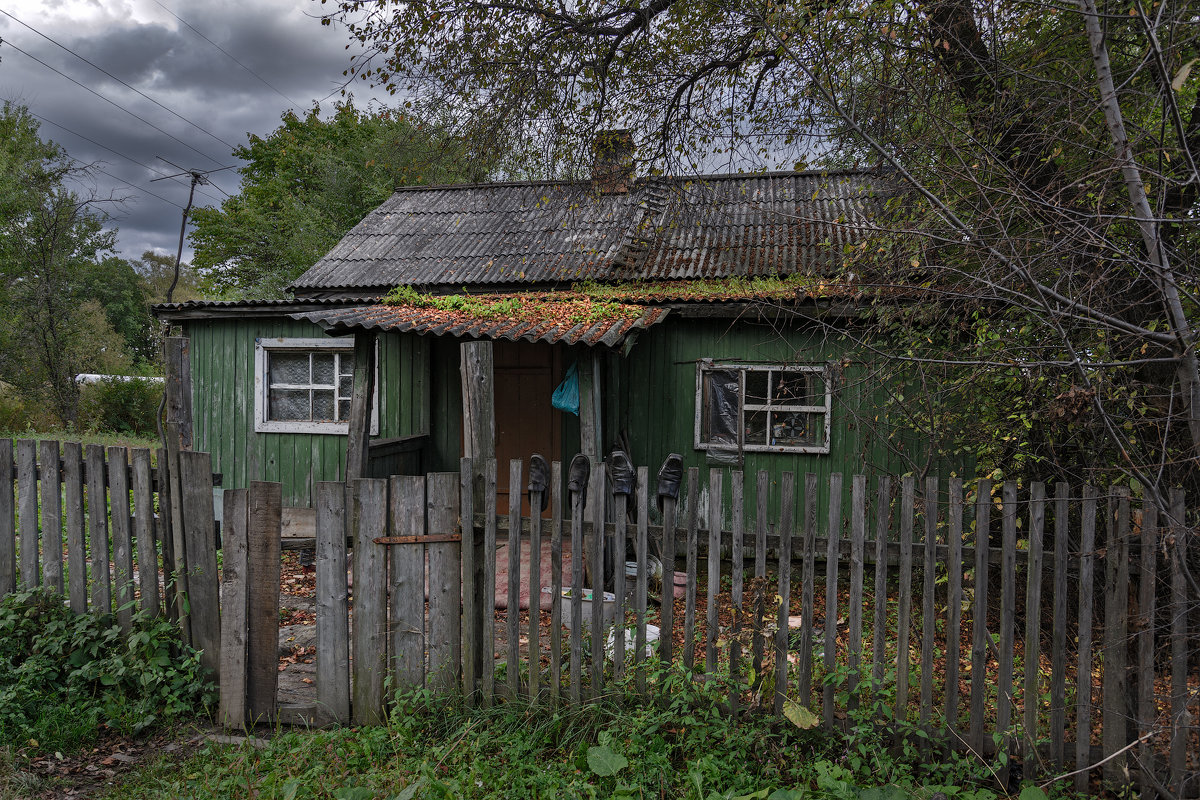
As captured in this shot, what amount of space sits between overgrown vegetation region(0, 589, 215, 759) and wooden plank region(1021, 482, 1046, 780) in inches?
154

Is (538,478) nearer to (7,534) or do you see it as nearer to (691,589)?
(691,589)

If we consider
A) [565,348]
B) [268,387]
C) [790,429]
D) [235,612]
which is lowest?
[235,612]

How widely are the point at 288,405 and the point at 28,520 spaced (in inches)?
174

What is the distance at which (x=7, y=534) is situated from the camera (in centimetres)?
390

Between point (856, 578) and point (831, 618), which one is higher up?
point (856, 578)

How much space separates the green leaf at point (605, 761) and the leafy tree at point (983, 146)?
2.03m

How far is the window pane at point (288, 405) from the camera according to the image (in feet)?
26.5

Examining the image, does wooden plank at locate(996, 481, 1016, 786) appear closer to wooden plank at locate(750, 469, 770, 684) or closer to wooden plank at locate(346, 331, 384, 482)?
wooden plank at locate(750, 469, 770, 684)

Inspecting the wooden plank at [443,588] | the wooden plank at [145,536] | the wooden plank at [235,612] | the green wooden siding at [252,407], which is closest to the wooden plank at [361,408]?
the green wooden siding at [252,407]

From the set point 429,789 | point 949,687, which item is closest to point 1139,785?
point 949,687

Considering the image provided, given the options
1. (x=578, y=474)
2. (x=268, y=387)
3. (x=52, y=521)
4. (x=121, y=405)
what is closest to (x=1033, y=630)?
(x=578, y=474)

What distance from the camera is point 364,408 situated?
651cm

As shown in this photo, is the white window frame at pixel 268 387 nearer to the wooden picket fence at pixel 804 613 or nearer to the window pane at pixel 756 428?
the window pane at pixel 756 428

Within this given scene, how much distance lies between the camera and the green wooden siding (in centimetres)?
793
